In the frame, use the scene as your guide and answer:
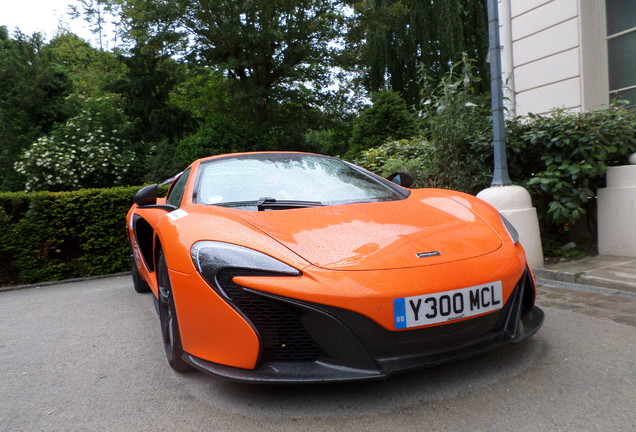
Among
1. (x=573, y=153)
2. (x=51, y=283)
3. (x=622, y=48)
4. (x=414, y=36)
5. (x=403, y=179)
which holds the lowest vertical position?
(x=51, y=283)

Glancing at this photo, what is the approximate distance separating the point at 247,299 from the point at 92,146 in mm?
13090

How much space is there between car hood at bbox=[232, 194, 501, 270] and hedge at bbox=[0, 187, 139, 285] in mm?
4480

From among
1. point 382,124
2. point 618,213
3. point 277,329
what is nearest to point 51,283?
point 277,329

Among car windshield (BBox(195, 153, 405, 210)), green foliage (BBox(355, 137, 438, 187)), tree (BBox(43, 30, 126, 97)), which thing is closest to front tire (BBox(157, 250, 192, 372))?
car windshield (BBox(195, 153, 405, 210))

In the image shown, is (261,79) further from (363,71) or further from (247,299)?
(247,299)

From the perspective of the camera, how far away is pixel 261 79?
18.5 m

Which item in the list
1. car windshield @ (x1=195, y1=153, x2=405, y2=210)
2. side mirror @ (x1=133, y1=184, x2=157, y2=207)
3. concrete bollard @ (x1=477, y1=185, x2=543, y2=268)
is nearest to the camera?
car windshield @ (x1=195, y1=153, x2=405, y2=210)

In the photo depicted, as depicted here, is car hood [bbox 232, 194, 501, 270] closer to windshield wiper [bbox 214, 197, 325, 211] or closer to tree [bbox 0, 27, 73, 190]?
windshield wiper [bbox 214, 197, 325, 211]

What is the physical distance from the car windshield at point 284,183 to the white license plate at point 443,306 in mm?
988

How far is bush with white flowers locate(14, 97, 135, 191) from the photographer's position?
12.8 metres

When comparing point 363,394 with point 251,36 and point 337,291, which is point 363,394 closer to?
point 337,291

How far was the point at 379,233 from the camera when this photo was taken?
2.28m

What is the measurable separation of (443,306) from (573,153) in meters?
3.34

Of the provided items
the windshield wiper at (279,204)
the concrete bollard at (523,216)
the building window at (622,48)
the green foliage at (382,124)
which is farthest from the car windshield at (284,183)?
the green foliage at (382,124)
